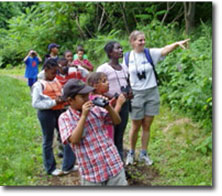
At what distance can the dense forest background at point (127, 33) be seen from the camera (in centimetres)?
279

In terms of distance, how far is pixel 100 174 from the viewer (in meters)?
1.64

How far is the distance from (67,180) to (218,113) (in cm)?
144

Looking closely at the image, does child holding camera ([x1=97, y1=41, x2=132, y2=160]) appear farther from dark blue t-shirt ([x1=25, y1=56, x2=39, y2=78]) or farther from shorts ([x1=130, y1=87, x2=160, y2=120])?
dark blue t-shirt ([x1=25, y1=56, x2=39, y2=78])

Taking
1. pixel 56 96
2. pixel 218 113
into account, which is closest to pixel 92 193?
pixel 56 96

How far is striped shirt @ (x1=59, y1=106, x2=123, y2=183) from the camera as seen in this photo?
1622 mm

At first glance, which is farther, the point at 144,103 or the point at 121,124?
the point at 144,103

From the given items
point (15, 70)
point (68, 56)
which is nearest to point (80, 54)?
point (68, 56)

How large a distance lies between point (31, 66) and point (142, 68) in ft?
4.47

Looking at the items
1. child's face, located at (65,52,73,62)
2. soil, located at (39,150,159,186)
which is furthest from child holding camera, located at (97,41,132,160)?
child's face, located at (65,52,73,62)

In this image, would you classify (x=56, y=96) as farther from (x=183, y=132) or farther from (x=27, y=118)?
(x=183, y=132)

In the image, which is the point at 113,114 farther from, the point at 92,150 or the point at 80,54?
the point at 80,54

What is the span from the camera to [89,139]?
1.63 metres

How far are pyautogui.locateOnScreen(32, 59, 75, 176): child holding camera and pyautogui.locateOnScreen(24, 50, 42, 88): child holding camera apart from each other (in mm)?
776

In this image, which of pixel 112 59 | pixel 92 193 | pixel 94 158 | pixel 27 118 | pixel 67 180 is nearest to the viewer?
pixel 94 158
